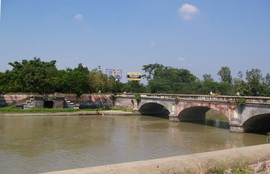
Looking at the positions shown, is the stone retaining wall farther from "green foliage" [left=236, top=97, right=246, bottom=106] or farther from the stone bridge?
"green foliage" [left=236, top=97, right=246, bottom=106]

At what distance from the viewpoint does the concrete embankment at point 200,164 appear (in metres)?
4.15

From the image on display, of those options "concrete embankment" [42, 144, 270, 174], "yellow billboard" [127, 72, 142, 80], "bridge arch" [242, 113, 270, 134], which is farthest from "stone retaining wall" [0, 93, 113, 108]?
→ "concrete embankment" [42, 144, 270, 174]

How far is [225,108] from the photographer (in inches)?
1325

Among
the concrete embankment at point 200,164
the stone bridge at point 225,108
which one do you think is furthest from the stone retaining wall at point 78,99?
the concrete embankment at point 200,164

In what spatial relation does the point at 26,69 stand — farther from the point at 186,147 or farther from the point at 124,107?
the point at 186,147

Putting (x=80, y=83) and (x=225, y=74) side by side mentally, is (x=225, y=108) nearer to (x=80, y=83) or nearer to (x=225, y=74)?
(x=80, y=83)

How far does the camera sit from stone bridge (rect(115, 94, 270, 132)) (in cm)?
3025

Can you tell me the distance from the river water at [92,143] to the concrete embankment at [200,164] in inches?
499

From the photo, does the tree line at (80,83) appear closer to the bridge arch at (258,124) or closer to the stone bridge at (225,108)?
the stone bridge at (225,108)

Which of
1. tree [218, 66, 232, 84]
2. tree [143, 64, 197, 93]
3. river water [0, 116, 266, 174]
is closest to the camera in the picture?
river water [0, 116, 266, 174]

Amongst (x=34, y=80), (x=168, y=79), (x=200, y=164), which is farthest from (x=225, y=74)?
(x=200, y=164)

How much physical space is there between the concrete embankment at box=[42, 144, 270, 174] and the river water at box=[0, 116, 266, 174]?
A: 12.7m

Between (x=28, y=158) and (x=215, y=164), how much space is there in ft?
52.8

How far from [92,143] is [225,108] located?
52.4 ft
